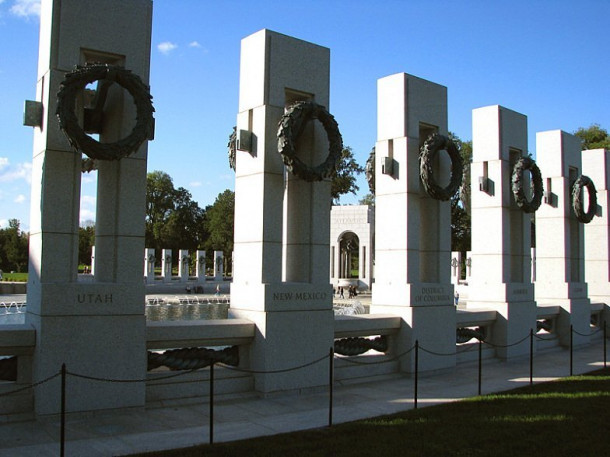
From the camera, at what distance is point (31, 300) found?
31.9ft

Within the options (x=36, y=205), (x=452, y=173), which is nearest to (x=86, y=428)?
(x=36, y=205)

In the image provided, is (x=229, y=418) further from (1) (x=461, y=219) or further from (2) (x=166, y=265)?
(1) (x=461, y=219)

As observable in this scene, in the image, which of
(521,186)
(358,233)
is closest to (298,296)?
(521,186)

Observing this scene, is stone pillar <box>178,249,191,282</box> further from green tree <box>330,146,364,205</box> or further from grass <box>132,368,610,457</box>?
grass <box>132,368,610,457</box>

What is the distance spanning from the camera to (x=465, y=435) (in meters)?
8.46

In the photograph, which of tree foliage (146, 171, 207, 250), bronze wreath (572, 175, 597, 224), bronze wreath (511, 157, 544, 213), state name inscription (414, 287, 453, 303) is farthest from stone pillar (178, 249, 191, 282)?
state name inscription (414, 287, 453, 303)

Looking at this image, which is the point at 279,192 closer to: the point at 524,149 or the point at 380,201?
the point at 380,201

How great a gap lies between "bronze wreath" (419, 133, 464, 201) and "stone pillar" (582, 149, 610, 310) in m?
10.9

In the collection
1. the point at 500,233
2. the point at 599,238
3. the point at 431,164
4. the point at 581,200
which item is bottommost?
the point at 500,233

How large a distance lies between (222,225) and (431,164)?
69.9 meters

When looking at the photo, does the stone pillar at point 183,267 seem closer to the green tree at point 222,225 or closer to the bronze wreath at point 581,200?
the green tree at point 222,225

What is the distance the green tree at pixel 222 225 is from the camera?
3241 inches

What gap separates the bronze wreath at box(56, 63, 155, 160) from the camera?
9305 millimetres

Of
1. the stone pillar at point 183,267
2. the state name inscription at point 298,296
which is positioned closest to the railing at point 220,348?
the state name inscription at point 298,296
